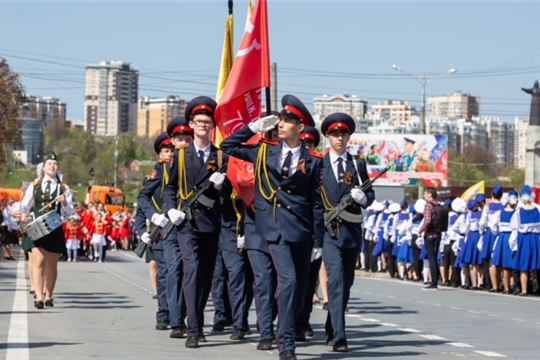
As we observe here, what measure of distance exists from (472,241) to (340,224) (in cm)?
1314

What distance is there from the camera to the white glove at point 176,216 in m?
11.2

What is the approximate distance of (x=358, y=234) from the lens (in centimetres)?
1154

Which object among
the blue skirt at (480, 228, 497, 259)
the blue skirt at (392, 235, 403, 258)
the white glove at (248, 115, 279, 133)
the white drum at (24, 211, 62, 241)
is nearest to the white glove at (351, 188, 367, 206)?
the white glove at (248, 115, 279, 133)

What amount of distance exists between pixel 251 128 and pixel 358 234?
65.7 inches

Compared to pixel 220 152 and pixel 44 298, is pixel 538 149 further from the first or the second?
pixel 220 152

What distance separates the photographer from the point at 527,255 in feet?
71.5

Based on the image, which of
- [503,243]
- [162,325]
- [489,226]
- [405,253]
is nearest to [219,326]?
[162,325]

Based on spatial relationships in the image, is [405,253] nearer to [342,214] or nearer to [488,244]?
[488,244]

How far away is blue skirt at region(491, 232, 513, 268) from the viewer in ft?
72.8

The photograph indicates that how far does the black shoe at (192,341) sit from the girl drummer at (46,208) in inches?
191

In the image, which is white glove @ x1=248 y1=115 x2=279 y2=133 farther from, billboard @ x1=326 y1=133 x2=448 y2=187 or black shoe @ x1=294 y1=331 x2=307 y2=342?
billboard @ x1=326 y1=133 x2=448 y2=187

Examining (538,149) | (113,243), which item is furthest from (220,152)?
(538,149)

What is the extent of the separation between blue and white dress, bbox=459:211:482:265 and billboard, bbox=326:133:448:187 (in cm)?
4336

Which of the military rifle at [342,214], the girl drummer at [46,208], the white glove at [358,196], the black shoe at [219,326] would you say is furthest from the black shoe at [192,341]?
the girl drummer at [46,208]
